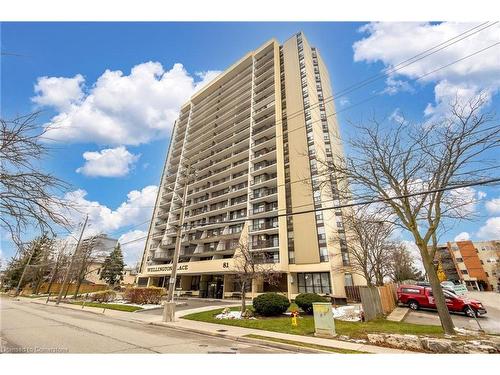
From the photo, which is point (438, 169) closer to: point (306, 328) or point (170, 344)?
point (306, 328)

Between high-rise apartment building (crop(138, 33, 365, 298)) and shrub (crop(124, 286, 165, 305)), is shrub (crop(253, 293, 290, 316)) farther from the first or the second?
shrub (crop(124, 286, 165, 305))

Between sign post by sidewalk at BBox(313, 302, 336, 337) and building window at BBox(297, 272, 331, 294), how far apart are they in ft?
66.2

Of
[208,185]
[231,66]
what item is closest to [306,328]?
[208,185]

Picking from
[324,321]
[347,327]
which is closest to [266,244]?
[347,327]

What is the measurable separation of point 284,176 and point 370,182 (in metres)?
25.2

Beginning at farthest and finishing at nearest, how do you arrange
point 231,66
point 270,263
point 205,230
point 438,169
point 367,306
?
point 231,66, point 205,230, point 270,263, point 367,306, point 438,169

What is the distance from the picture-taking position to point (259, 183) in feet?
125

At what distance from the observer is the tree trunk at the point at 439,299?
10.2 m

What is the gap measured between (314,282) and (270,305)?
16.7 meters

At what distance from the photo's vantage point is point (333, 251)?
31.0 m

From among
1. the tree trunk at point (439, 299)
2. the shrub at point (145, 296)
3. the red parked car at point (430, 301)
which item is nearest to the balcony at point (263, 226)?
the shrub at point (145, 296)

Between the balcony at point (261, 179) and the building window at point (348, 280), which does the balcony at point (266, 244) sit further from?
the building window at point (348, 280)

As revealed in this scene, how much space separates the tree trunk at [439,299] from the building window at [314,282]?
19.2 metres

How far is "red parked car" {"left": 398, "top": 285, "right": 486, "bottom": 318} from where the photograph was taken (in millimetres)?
17128
